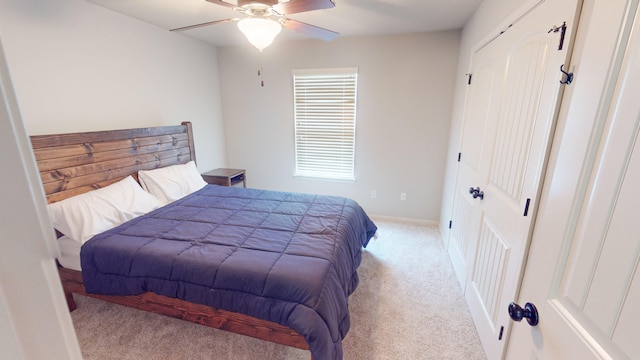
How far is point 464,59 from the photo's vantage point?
2.79 meters

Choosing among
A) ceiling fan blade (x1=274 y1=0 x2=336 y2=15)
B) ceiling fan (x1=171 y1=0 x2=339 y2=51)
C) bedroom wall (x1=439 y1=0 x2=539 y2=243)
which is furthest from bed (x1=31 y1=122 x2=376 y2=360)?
ceiling fan blade (x1=274 y1=0 x2=336 y2=15)

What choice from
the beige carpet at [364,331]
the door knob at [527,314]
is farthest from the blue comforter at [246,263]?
the door knob at [527,314]

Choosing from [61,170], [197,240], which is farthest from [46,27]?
[197,240]

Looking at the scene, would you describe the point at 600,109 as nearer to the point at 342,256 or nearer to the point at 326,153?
the point at 342,256

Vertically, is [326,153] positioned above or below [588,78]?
below

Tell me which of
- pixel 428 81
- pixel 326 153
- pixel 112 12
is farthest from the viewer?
pixel 326 153

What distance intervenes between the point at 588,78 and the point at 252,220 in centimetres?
209

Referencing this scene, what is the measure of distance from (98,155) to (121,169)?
246mm

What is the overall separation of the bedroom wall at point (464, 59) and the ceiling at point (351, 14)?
0.15 m

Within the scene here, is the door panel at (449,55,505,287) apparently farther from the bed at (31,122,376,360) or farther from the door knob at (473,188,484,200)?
the bed at (31,122,376,360)

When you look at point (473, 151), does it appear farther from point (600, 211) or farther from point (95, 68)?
point (95, 68)

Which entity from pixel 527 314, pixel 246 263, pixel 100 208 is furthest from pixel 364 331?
pixel 100 208

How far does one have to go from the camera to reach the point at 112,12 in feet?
8.20

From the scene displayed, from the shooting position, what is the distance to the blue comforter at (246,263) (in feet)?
4.91
